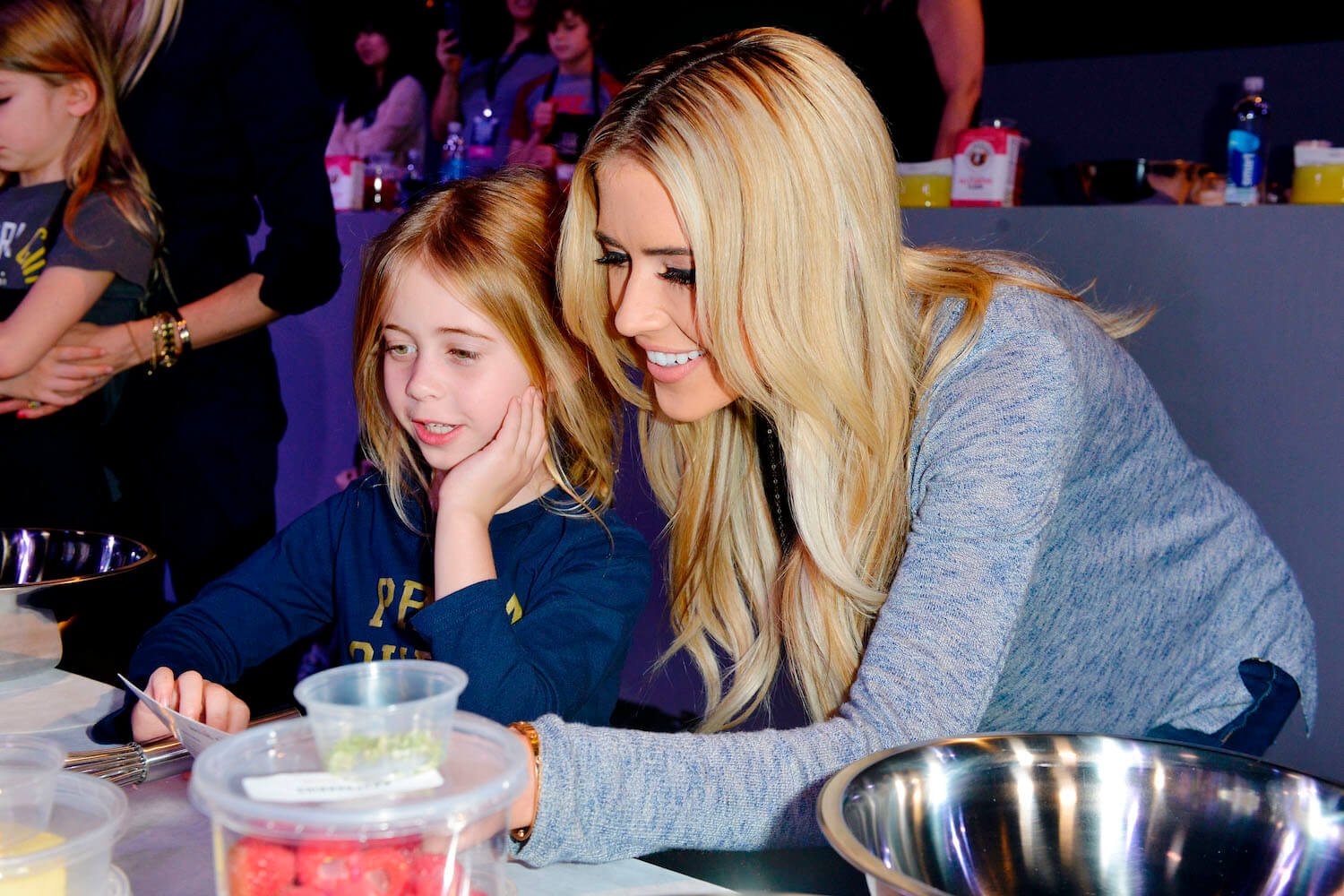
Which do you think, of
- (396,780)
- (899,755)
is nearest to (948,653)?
(899,755)

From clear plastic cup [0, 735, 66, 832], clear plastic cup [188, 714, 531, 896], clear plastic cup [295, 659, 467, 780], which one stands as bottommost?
clear plastic cup [0, 735, 66, 832]

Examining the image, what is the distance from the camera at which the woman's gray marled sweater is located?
808mm

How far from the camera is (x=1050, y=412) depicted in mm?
991

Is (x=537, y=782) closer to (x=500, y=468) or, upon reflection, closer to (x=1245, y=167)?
(x=500, y=468)

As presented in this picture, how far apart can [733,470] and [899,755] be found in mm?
635

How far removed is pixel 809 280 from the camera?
1.10m

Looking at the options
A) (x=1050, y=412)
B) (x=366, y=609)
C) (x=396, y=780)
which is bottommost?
(x=366, y=609)

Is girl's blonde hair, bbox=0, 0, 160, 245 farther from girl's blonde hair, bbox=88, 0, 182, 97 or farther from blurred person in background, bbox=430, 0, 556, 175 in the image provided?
blurred person in background, bbox=430, 0, 556, 175

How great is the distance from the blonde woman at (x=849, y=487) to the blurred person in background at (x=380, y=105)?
9.34 feet

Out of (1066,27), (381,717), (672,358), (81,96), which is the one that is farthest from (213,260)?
(1066,27)

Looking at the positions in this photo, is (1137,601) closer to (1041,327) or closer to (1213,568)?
(1213,568)

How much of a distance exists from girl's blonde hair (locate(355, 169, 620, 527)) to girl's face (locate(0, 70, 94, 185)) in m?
0.93

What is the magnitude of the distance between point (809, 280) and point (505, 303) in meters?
0.38

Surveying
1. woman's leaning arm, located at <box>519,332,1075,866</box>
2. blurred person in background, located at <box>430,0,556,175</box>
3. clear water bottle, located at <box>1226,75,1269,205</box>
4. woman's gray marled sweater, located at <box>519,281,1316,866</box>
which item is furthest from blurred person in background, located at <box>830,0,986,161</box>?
woman's leaning arm, located at <box>519,332,1075,866</box>
